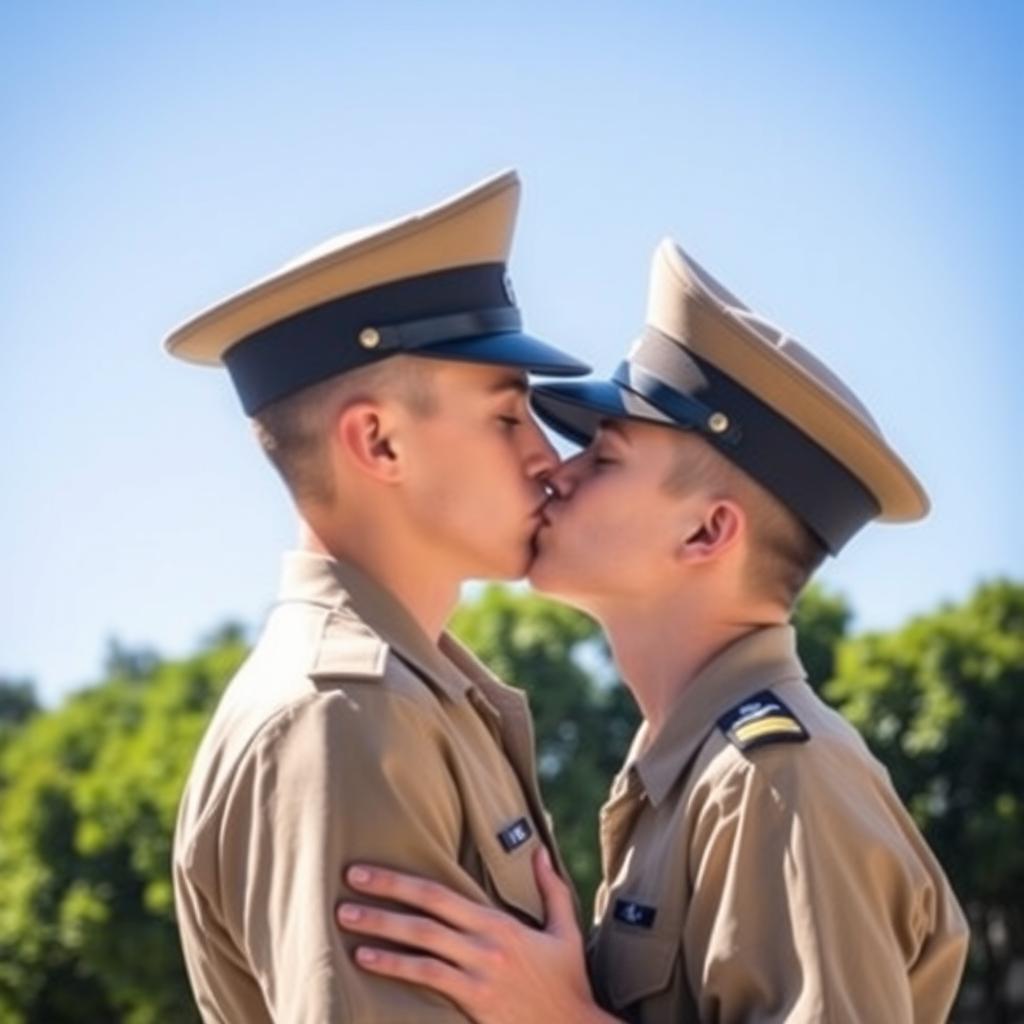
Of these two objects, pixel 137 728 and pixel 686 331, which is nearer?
pixel 686 331

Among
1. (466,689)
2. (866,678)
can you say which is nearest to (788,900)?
(466,689)

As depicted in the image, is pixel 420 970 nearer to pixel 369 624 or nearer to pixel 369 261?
pixel 369 624

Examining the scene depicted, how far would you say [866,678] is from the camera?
25875 millimetres

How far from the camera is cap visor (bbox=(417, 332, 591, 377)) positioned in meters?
4.41

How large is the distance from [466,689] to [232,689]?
1.35 feet

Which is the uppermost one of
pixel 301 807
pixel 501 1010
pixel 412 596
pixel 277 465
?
pixel 277 465

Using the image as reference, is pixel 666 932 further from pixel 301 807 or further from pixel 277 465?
pixel 277 465

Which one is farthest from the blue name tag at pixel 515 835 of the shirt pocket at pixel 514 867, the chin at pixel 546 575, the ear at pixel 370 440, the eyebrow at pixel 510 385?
the eyebrow at pixel 510 385

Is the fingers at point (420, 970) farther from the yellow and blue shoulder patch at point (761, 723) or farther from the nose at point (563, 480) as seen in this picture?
the nose at point (563, 480)

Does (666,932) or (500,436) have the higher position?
(500,436)

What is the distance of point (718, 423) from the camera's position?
15.4 feet

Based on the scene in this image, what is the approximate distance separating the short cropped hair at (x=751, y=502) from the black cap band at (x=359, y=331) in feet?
1.49

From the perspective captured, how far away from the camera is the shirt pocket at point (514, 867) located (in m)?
4.18

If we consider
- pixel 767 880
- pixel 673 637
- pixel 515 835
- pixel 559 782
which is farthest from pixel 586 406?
pixel 559 782
